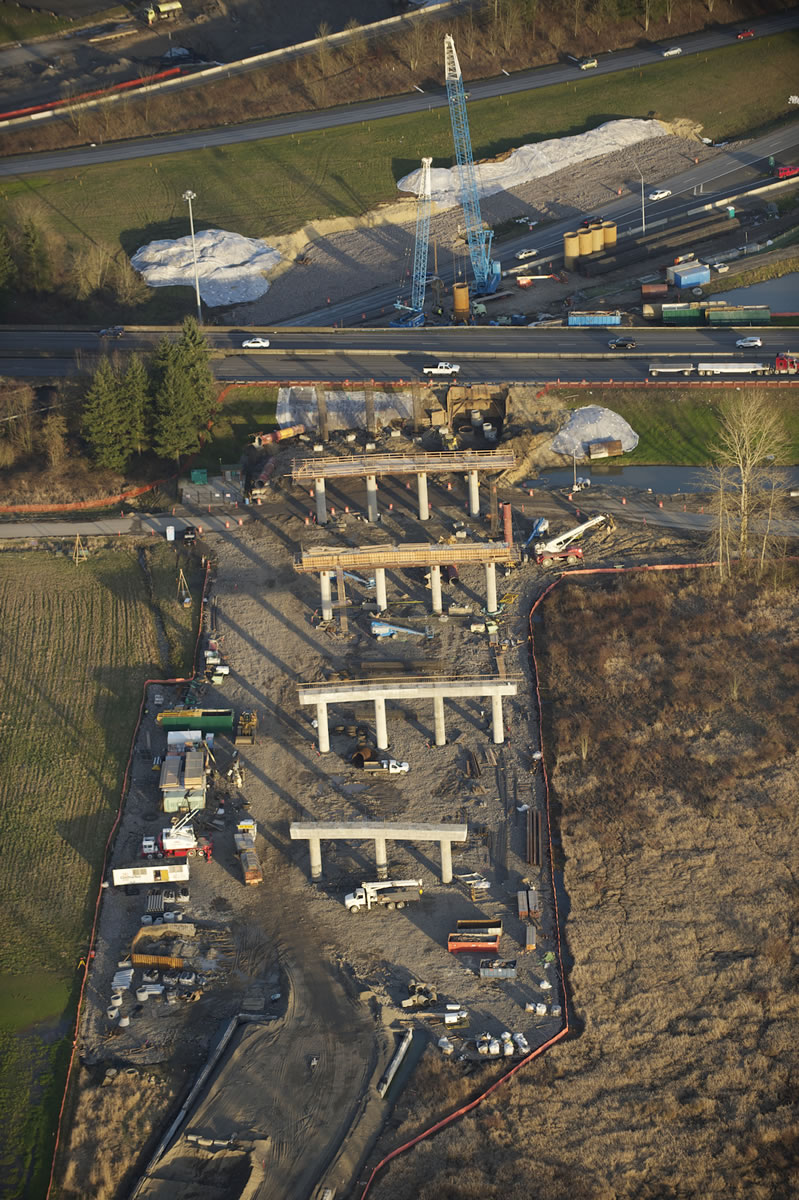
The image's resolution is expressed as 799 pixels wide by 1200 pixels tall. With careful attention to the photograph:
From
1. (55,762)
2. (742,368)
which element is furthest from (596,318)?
(55,762)

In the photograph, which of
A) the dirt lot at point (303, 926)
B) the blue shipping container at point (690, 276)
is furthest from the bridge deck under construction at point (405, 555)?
the blue shipping container at point (690, 276)

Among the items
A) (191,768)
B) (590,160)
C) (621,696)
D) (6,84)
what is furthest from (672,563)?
(6,84)

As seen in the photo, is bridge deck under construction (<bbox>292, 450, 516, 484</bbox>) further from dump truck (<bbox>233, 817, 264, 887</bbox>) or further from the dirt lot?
dump truck (<bbox>233, 817, 264, 887</bbox>)

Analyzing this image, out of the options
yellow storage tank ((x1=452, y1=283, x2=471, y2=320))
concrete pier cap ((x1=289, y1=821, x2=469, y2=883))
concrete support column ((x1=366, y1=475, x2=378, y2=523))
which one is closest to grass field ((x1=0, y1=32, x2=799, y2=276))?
yellow storage tank ((x1=452, y1=283, x2=471, y2=320))

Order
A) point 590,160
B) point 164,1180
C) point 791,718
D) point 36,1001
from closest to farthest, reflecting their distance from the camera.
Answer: point 164,1180, point 36,1001, point 791,718, point 590,160

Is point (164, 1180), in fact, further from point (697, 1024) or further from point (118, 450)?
point (118, 450)

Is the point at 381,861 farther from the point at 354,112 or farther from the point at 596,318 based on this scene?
the point at 354,112

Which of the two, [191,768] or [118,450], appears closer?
[191,768]
